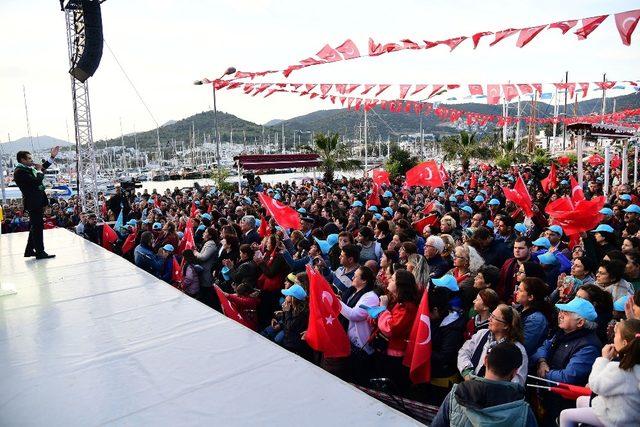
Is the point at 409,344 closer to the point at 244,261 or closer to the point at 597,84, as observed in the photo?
the point at 244,261

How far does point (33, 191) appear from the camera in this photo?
20.4 ft

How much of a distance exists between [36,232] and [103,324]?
3602 mm

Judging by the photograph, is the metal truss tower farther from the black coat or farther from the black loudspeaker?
the black coat

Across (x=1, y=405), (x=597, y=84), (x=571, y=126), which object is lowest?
(x=1, y=405)

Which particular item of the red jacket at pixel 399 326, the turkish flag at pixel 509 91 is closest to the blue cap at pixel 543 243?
the red jacket at pixel 399 326

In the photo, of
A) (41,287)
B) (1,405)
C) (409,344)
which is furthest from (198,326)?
(41,287)

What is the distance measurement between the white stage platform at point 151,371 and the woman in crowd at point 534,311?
1.78 m

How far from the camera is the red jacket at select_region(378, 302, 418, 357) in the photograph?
159 inches

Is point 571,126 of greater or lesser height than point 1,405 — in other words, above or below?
above

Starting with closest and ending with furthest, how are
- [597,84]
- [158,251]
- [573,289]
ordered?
1. [573,289]
2. [158,251]
3. [597,84]

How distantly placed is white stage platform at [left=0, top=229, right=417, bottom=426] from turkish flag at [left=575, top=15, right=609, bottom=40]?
501 centimetres

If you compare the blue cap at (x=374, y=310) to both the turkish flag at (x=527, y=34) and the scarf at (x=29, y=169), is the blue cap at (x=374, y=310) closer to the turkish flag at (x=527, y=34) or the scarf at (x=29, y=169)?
the turkish flag at (x=527, y=34)

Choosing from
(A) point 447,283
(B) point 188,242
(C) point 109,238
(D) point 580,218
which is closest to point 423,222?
(D) point 580,218

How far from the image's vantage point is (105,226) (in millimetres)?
10508
